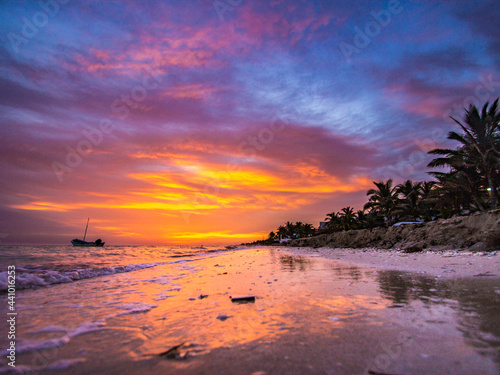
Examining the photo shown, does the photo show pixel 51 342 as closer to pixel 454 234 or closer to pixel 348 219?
pixel 454 234

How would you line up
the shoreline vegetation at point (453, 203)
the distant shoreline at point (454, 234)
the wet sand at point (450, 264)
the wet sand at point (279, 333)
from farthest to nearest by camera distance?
1. the shoreline vegetation at point (453, 203)
2. the distant shoreline at point (454, 234)
3. the wet sand at point (450, 264)
4. the wet sand at point (279, 333)

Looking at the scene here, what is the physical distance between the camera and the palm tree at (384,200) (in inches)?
1642

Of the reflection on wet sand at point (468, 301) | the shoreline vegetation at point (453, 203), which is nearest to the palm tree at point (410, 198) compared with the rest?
the shoreline vegetation at point (453, 203)

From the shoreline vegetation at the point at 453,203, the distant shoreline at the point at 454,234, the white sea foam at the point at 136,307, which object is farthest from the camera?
the shoreline vegetation at the point at 453,203

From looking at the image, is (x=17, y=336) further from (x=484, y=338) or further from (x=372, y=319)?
(x=484, y=338)

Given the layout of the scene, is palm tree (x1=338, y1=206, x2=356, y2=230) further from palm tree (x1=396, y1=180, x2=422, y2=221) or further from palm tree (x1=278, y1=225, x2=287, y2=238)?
palm tree (x1=278, y1=225, x2=287, y2=238)

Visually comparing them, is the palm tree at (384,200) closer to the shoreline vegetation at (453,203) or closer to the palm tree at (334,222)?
the shoreline vegetation at (453,203)

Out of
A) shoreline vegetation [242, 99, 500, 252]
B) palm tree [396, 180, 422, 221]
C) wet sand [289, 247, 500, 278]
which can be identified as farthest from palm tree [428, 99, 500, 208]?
wet sand [289, 247, 500, 278]

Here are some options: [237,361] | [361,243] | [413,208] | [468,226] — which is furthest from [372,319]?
[413,208]

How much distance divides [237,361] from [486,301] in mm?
4348

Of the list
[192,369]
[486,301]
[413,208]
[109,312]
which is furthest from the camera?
[413,208]

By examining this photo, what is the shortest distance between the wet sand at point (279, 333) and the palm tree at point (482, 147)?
1046 inches

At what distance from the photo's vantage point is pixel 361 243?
35.4m

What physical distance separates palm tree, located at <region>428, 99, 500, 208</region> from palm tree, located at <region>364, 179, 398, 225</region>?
621 inches
